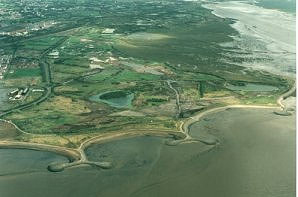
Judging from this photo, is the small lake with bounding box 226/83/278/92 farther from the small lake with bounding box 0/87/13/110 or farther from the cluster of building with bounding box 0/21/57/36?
the cluster of building with bounding box 0/21/57/36

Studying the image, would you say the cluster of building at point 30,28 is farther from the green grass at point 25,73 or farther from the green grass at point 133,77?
the green grass at point 133,77

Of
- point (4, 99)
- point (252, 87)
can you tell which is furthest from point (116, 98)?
point (252, 87)

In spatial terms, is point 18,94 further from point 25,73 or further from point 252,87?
point 252,87

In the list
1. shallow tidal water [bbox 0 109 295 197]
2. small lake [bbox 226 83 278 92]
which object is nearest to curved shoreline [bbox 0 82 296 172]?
shallow tidal water [bbox 0 109 295 197]

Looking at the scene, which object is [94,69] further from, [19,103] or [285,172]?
[285,172]

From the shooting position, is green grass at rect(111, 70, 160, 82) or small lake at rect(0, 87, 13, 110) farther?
green grass at rect(111, 70, 160, 82)

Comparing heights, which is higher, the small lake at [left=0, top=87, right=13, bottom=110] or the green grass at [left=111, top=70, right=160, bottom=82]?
the small lake at [left=0, top=87, right=13, bottom=110]

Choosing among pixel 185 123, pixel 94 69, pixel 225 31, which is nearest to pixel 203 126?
pixel 185 123
